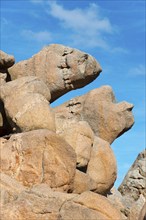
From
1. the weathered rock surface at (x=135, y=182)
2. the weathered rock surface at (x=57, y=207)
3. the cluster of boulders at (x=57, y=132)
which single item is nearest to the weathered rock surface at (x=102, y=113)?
the cluster of boulders at (x=57, y=132)

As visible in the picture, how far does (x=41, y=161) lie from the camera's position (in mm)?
19688

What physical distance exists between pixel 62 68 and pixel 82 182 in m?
5.49

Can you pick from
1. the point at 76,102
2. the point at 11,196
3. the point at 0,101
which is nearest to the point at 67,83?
the point at 76,102

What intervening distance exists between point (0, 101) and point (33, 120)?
7.82 ft

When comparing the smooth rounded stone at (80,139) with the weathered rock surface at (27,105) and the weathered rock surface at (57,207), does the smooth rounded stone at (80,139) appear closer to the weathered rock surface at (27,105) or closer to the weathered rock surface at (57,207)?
the weathered rock surface at (27,105)

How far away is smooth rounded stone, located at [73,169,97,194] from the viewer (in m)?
20.9

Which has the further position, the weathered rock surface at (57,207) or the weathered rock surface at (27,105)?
the weathered rock surface at (27,105)

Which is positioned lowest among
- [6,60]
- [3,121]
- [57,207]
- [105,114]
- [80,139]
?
[57,207]

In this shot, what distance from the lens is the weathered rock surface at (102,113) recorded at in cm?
2448

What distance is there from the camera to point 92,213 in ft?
45.5

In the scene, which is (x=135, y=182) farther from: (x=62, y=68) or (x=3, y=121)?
(x=3, y=121)

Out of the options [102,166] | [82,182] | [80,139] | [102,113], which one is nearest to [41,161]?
[82,182]

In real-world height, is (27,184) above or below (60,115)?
below

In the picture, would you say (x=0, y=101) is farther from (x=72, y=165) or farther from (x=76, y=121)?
(x=72, y=165)
